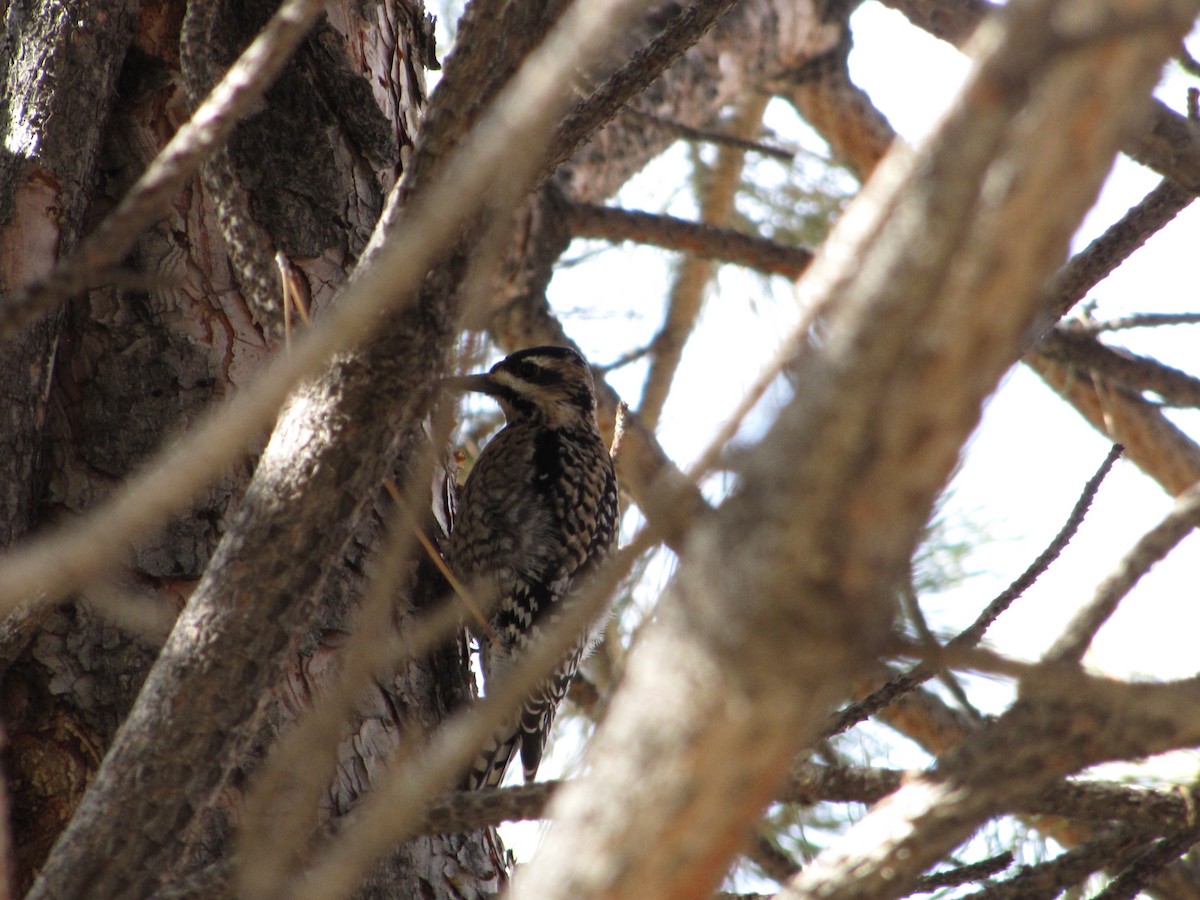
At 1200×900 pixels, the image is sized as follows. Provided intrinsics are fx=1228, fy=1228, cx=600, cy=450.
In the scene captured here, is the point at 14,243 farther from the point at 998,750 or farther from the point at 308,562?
the point at 998,750

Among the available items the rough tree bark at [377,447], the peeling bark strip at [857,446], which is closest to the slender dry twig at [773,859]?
the rough tree bark at [377,447]

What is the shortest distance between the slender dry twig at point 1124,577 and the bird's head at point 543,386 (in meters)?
2.64

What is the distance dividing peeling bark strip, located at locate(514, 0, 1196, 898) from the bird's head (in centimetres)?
280

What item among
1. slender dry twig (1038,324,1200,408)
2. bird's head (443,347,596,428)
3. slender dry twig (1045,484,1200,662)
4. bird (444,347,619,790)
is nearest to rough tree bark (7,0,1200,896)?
slender dry twig (1045,484,1200,662)

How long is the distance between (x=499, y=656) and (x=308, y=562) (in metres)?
2.00

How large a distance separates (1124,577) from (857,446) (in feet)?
1.34

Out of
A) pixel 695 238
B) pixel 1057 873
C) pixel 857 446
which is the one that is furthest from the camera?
pixel 695 238

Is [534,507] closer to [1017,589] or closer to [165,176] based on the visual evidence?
Result: [1017,589]

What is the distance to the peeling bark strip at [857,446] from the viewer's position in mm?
845

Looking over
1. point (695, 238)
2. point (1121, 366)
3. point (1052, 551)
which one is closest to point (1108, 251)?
point (1052, 551)

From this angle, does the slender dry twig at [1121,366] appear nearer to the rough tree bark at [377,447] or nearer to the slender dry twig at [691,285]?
the rough tree bark at [377,447]

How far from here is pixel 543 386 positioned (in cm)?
400

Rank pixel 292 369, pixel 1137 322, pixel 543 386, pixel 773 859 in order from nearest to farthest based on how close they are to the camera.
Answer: pixel 292 369 < pixel 773 859 < pixel 1137 322 < pixel 543 386

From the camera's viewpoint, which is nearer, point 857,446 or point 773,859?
point 857,446
